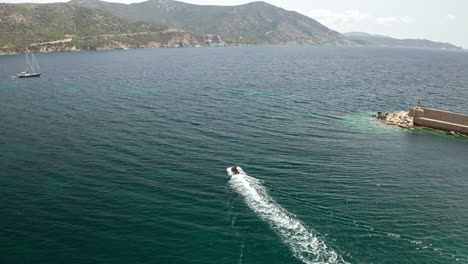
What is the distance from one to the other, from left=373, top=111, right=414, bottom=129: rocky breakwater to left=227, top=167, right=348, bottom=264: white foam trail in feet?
181

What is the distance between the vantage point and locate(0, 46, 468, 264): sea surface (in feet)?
122

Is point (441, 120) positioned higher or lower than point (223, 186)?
higher

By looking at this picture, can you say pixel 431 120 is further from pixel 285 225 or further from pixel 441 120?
pixel 285 225

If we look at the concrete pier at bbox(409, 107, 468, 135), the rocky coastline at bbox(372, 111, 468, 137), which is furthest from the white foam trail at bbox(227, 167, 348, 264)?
the concrete pier at bbox(409, 107, 468, 135)

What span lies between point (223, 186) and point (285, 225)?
13.5m

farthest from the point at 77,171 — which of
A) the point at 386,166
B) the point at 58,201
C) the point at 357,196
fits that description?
the point at 386,166

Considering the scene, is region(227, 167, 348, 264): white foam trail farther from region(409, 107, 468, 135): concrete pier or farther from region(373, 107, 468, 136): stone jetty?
region(409, 107, 468, 135): concrete pier

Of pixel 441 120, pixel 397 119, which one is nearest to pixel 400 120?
pixel 397 119

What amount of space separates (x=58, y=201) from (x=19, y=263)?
42.6 ft

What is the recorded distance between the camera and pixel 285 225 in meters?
41.2

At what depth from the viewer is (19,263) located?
34.3 m

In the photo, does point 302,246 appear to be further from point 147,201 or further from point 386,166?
point 386,166

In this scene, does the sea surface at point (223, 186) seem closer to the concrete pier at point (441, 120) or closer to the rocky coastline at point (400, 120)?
the rocky coastline at point (400, 120)

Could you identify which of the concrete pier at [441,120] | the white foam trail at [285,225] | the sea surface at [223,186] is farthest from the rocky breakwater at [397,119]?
the white foam trail at [285,225]
